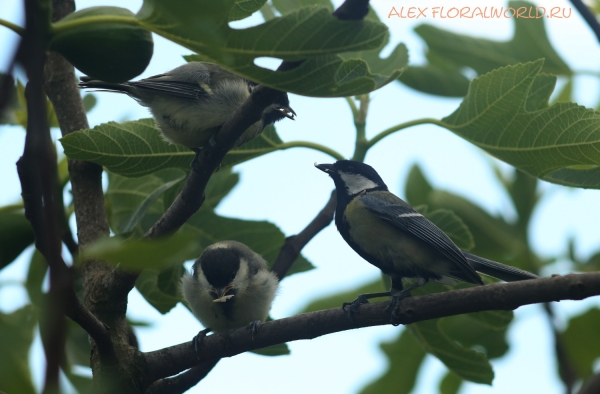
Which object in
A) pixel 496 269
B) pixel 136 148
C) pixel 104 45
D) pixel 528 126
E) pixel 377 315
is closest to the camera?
pixel 104 45

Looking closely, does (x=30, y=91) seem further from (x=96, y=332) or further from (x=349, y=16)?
(x=96, y=332)

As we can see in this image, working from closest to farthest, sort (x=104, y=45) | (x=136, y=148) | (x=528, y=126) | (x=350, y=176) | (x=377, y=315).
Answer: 1. (x=104, y=45)
2. (x=377, y=315)
3. (x=528, y=126)
4. (x=136, y=148)
5. (x=350, y=176)

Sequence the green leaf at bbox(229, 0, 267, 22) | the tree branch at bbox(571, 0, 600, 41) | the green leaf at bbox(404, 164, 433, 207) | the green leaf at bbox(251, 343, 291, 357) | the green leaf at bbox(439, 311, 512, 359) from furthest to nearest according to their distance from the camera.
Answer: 1. the green leaf at bbox(404, 164, 433, 207)
2. the green leaf at bbox(439, 311, 512, 359)
3. the green leaf at bbox(251, 343, 291, 357)
4. the green leaf at bbox(229, 0, 267, 22)
5. the tree branch at bbox(571, 0, 600, 41)

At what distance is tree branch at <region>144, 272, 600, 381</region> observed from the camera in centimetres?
196

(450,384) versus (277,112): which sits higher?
(277,112)

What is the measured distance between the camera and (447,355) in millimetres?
3322

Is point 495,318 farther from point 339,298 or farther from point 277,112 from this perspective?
point 277,112

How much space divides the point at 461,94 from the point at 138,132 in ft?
7.05

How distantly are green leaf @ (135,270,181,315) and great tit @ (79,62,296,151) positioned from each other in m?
0.79

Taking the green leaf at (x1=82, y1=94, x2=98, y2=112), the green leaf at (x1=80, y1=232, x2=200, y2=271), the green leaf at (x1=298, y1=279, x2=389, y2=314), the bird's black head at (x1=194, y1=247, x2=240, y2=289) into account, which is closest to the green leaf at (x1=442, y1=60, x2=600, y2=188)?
the green leaf at (x1=298, y1=279, x2=389, y2=314)

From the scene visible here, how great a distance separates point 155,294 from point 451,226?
1768 mm

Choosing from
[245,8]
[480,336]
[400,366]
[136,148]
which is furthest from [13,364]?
[480,336]

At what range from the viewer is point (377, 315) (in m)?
2.45

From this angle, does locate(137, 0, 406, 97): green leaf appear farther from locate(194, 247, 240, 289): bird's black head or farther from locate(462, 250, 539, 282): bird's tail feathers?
locate(194, 247, 240, 289): bird's black head
